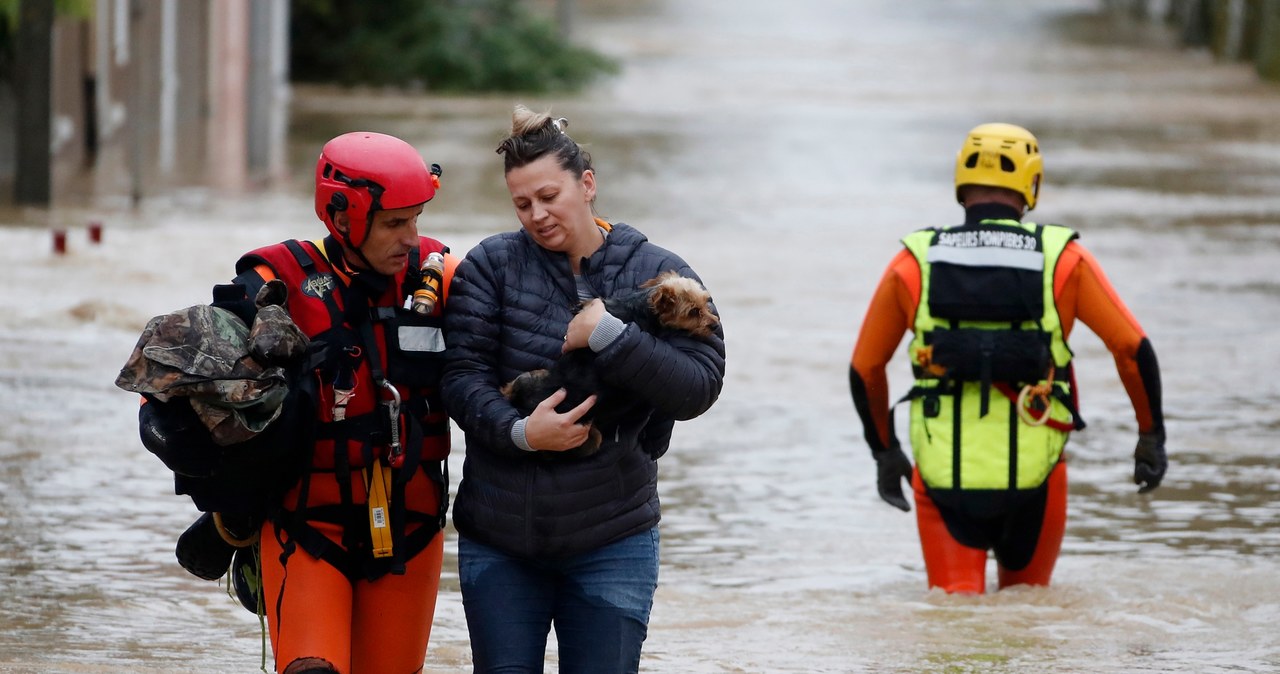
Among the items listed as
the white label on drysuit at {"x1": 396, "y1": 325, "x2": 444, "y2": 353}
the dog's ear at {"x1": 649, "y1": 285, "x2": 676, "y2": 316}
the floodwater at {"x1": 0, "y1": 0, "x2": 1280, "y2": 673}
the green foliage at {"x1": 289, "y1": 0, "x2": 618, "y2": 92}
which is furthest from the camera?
the green foliage at {"x1": 289, "y1": 0, "x2": 618, "y2": 92}

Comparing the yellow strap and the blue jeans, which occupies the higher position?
the yellow strap

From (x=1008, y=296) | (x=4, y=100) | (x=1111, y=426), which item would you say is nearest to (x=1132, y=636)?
(x=1008, y=296)

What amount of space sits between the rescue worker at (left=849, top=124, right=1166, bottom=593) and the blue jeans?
1998 mm

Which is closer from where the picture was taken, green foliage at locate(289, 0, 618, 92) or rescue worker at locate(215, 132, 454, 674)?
rescue worker at locate(215, 132, 454, 674)

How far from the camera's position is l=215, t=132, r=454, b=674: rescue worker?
4230 mm

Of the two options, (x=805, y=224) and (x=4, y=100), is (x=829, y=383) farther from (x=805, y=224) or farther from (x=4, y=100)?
(x=4, y=100)

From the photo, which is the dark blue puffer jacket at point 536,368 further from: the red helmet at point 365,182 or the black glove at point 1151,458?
the black glove at point 1151,458

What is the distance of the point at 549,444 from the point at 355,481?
0.46 meters

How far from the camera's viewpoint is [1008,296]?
6000 mm

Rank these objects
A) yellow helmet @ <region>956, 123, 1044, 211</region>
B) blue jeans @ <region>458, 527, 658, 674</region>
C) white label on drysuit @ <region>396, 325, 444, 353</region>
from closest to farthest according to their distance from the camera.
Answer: blue jeans @ <region>458, 527, 658, 674</region> < white label on drysuit @ <region>396, 325, 444, 353</region> < yellow helmet @ <region>956, 123, 1044, 211</region>

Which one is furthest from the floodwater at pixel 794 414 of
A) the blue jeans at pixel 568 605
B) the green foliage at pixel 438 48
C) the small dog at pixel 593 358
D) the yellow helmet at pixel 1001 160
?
the green foliage at pixel 438 48

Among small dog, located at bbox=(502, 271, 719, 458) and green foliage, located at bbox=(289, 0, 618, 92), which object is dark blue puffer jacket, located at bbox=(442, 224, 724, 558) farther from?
green foliage, located at bbox=(289, 0, 618, 92)

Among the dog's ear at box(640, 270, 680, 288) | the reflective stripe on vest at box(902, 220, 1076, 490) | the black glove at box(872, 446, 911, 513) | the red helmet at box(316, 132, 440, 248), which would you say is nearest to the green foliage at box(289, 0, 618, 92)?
the black glove at box(872, 446, 911, 513)

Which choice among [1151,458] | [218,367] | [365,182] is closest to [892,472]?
[1151,458]
